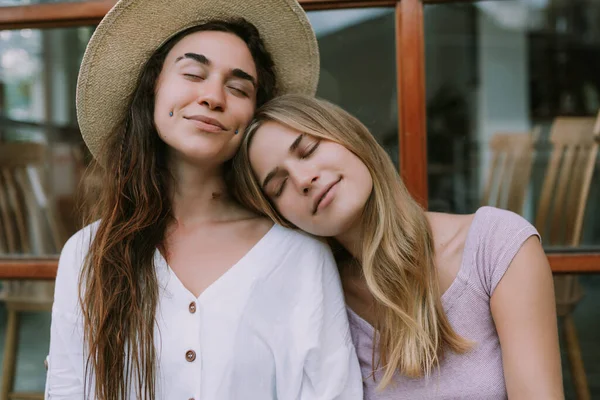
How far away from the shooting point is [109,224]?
1431mm

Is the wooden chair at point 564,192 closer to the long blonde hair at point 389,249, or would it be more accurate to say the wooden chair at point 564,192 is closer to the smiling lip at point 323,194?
the long blonde hair at point 389,249

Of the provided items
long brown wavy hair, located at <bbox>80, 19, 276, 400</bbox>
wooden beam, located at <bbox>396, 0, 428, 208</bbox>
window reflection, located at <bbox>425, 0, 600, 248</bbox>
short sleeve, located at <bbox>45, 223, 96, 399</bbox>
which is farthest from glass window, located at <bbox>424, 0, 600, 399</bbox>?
short sleeve, located at <bbox>45, 223, 96, 399</bbox>

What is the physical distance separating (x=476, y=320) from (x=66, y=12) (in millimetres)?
1343

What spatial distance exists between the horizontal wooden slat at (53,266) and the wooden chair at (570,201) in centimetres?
8

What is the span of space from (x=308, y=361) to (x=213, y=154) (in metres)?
0.50

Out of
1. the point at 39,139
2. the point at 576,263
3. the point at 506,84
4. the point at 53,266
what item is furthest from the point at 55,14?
the point at 506,84

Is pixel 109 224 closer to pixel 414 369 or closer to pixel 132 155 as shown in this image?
pixel 132 155

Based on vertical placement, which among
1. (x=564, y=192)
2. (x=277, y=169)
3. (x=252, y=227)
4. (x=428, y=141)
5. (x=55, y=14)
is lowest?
(x=252, y=227)

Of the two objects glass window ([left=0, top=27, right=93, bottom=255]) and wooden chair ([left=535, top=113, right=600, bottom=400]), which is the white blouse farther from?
wooden chair ([left=535, top=113, right=600, bottom=400])

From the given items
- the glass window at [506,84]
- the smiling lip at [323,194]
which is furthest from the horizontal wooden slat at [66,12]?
the glass window at [506,84]

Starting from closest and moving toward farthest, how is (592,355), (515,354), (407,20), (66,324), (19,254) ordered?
(515,354)
(66,324)
(407,20)
(19,254)
(592,355)

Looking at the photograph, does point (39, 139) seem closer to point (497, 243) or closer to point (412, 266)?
point (412, 266)

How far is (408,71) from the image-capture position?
A: 1607mm

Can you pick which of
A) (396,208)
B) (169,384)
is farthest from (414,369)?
(169,384)
